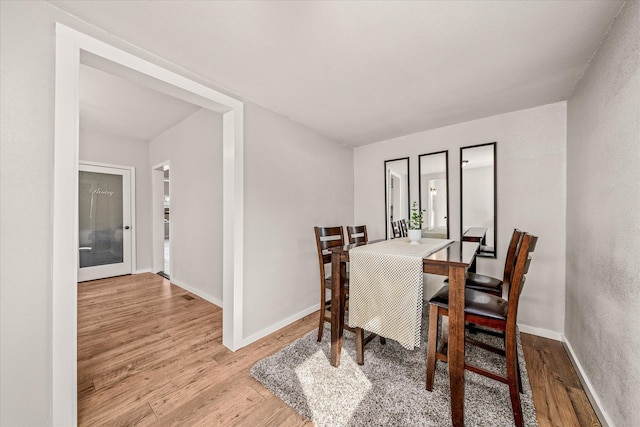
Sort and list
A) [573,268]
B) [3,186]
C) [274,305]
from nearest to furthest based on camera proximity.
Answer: [3,186]
[573,268]
[274,305]

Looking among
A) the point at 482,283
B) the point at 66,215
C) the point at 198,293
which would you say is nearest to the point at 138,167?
the point at 198,293

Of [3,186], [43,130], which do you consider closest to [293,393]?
[3,186]

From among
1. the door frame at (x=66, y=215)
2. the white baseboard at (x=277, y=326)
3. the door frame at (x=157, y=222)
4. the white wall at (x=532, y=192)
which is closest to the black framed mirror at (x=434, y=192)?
the white wall at (x=532, y=192)

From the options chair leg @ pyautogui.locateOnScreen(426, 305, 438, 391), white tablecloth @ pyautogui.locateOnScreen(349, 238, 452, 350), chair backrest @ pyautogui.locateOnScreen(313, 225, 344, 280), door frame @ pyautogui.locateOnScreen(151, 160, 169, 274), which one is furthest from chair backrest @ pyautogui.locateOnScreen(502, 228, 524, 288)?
door frame @ pyautogui.locateOnScreen(151, 160, 169, 274)

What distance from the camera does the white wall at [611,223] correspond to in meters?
1.18

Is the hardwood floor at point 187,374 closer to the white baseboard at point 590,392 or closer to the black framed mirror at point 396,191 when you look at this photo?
the white baseboard at point 590,392

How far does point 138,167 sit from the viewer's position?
475 centimetres

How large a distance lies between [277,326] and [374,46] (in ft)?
8.77

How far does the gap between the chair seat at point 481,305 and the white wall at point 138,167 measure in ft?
17.4

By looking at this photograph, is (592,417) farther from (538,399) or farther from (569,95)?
(569,95)

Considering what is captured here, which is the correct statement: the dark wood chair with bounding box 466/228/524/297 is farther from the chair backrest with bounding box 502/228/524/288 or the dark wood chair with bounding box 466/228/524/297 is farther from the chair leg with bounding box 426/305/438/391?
the chair leg with bounding box 426/305/438/391

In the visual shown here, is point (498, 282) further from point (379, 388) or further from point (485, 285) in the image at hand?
point (379, 388)

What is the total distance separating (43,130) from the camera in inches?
50.5

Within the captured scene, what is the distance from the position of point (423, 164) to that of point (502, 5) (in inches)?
79.6
